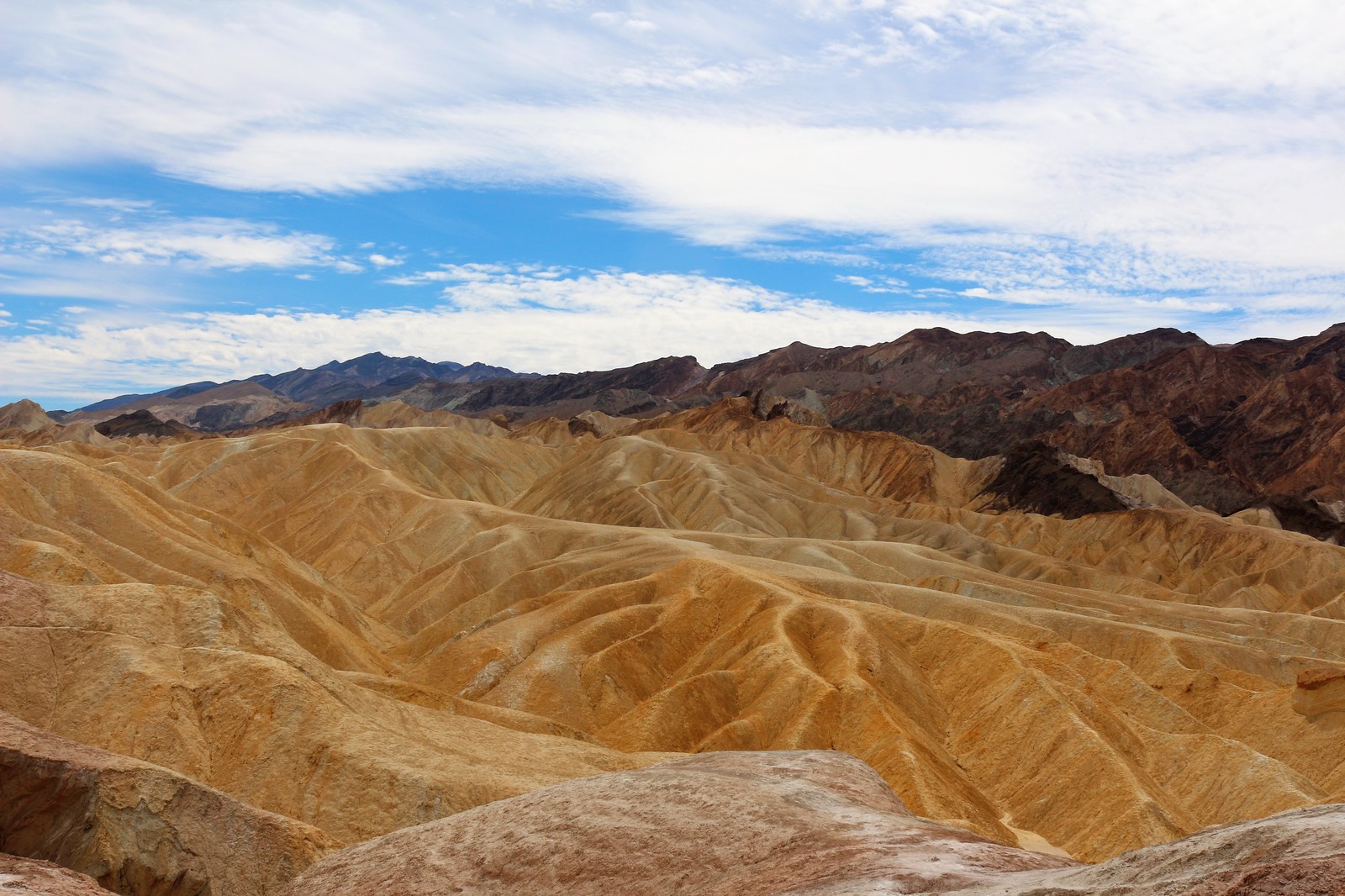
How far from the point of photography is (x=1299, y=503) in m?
152

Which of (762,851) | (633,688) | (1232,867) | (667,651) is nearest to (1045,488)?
(667,651)

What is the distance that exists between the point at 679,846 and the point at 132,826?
11577 millimetres

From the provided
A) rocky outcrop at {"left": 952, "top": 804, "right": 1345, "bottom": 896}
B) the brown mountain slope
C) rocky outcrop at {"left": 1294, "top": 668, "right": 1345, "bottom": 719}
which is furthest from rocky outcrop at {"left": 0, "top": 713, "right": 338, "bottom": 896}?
rocky outcrop at {"left": 1294, "top": 668, "right": 1345, "bottom": 719}

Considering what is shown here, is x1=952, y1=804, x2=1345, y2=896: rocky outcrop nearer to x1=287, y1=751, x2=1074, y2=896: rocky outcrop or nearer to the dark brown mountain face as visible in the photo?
x1=287, y1=751, x2=1074, y2=896: rocky outcrop

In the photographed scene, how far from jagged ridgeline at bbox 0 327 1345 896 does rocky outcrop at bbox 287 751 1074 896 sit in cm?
10

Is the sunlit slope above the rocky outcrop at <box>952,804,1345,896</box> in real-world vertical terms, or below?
below

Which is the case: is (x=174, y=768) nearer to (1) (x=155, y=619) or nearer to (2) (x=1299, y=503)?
(1) (x=155, y=619)

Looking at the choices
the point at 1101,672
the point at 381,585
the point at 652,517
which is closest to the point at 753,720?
the point at 1101,672

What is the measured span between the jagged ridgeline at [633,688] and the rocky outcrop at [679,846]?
0.34 ft

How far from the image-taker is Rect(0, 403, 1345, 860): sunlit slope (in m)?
33.0

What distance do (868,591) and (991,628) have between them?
30.3ft

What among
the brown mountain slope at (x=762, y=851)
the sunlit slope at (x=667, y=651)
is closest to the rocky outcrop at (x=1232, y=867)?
the brown mountain slope at (x=762, y=851)

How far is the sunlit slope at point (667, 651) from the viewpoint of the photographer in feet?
108

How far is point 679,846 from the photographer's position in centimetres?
2069
